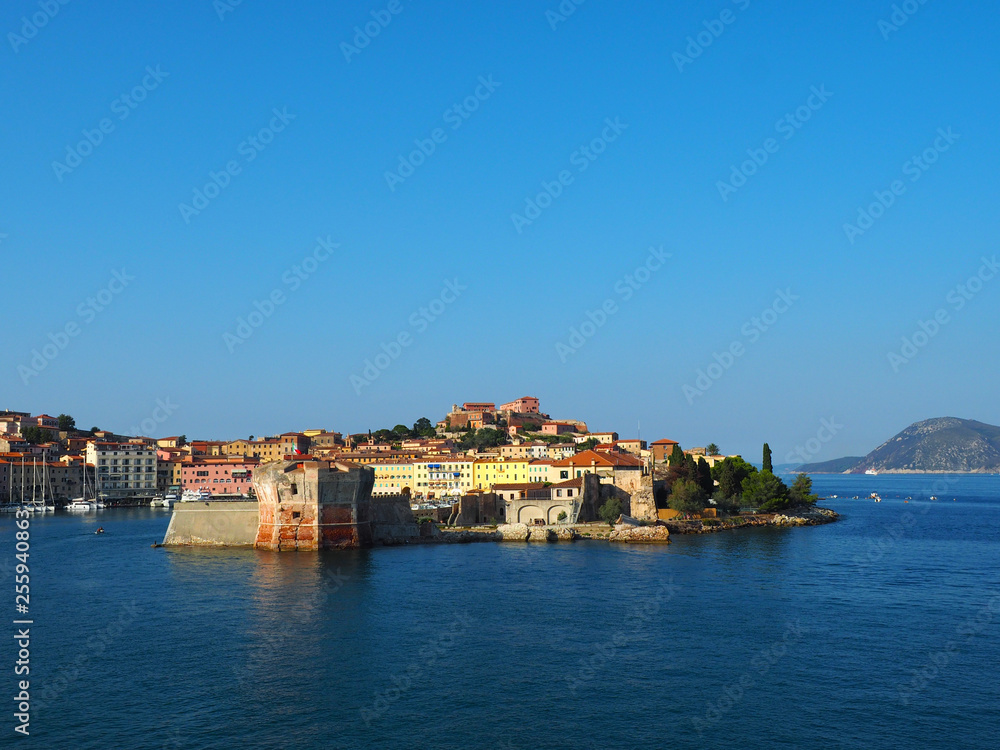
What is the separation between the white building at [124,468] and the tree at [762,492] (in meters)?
71.2

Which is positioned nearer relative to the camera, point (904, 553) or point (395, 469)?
point (904, 553)

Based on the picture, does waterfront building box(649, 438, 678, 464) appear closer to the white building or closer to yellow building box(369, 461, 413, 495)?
yellow building box(369, 461, 413, 495)

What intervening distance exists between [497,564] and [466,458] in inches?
1741

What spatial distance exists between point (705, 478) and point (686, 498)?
9.46 metres

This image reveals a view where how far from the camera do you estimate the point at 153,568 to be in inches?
1666

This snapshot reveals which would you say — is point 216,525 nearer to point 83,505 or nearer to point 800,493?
point 83,505

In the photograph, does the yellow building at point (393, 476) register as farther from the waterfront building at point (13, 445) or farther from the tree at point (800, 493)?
the waterfront building at point (13, 445)

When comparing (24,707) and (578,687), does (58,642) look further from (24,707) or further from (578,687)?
(578,687)

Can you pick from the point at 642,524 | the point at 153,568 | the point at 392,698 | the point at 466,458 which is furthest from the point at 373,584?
the point at 466,458

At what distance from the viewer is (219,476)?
96.9 meters

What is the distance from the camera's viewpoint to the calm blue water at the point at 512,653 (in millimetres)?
19453

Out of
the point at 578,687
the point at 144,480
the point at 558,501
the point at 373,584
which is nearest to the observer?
the point at 578,687

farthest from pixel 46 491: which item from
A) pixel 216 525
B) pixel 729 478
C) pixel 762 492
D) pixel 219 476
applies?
pixel 762 492

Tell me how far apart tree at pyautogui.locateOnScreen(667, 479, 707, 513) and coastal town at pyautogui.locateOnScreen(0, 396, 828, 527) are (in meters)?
0.09
